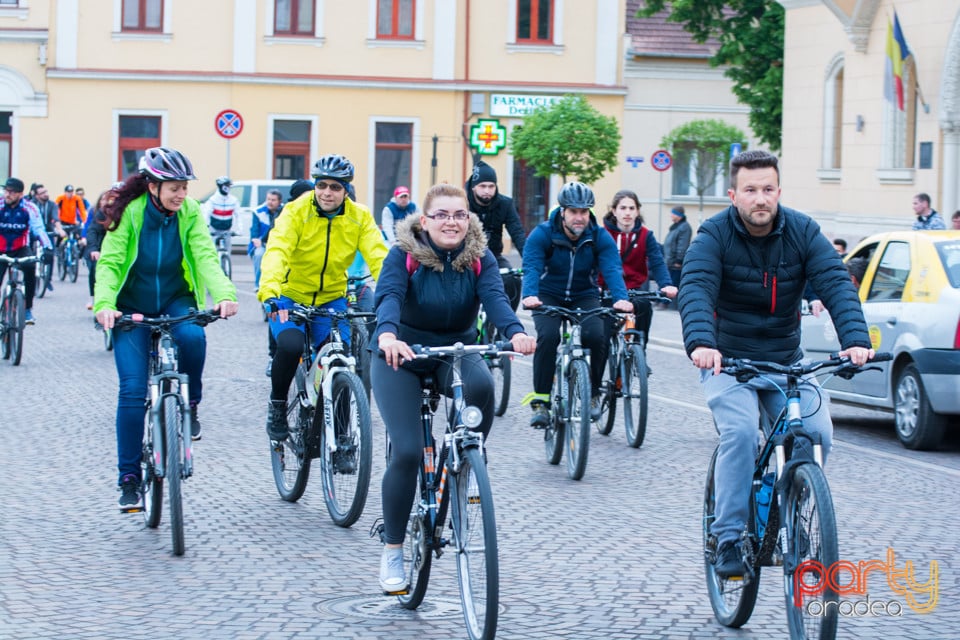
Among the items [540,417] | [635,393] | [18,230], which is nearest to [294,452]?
[540,417]

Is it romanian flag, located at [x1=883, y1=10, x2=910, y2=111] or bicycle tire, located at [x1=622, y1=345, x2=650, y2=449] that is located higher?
romanian flag, located at [x1=883, y1=10, x2=910, y2=111]

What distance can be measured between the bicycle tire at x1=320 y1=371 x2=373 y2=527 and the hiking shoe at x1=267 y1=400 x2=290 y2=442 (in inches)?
21.1

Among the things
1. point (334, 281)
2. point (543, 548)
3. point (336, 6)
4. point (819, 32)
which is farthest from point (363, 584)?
point (336, 6)

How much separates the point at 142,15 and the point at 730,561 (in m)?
39.1

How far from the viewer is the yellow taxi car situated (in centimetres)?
1184

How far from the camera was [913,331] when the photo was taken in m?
12.2

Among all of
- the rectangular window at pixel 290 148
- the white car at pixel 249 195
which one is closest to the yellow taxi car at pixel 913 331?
the white car at pixel 249 195

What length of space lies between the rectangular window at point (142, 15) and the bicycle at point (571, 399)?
33747mm

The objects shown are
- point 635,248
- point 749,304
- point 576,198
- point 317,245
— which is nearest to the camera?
point 749,304

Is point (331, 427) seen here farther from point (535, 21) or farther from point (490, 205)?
point (535, 21)

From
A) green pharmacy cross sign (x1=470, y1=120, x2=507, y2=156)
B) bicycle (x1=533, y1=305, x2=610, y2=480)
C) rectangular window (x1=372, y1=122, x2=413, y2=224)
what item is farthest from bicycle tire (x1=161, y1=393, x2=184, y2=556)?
rectangular window (x1=372, y1=122, x2=413, y2=224)

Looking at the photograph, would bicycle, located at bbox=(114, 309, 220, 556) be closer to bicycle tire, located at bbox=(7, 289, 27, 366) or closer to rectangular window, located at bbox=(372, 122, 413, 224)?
bicycle tire, located at bbox=(7, 289, 27, 366)

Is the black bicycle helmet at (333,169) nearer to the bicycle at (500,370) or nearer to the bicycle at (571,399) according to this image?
the bicycle at (571,399)

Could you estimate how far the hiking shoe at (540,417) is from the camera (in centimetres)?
1095
